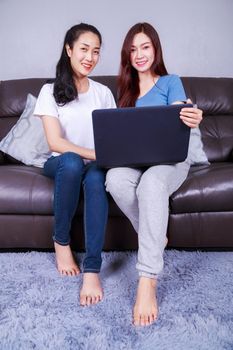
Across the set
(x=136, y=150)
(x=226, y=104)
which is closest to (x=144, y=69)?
(x=136, y=150)

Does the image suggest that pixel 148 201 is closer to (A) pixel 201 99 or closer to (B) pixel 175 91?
(B) pixel 175 91

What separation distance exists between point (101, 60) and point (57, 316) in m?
1.73

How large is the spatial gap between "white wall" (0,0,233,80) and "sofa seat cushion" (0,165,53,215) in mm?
1141

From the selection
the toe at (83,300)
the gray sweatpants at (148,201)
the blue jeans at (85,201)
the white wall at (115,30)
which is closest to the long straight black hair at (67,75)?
the blue jeans at (85,201)

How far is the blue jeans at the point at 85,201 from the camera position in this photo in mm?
1143

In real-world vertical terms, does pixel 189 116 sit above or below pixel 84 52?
below

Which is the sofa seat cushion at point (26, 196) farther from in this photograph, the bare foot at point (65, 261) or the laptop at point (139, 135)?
the laptop at point (139, 135)

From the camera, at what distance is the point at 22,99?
6.47 feet

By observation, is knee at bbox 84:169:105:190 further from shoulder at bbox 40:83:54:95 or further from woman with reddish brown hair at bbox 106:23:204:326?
shoulder at bbox 40:83:54:95

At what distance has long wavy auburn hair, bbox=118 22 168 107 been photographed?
142 cm

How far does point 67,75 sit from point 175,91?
1.49ft

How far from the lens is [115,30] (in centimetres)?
224

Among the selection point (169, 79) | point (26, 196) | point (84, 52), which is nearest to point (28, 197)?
point (26, 196)

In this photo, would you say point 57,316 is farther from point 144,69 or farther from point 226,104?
point 226,104
